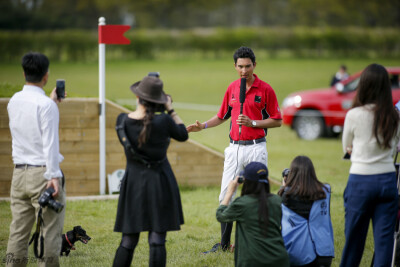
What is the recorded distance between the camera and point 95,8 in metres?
47.9

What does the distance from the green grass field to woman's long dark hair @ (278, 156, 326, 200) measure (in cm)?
114

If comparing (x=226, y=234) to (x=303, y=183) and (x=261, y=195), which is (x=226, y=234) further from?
(x=261, y=195)

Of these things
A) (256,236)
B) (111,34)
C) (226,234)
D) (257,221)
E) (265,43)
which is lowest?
(226,234)

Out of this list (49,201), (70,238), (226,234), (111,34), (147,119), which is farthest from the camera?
(111,34)

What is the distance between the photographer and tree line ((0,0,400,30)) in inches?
1928

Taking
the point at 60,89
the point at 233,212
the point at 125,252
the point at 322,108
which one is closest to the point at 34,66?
the point at 60,89

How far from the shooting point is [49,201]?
4344 mm

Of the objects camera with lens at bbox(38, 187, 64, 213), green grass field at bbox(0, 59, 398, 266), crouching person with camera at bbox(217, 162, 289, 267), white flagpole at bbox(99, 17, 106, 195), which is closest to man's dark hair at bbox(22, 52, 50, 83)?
camera with lens at bbox(38, 187, 64, 213)

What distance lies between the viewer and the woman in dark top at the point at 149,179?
453cm

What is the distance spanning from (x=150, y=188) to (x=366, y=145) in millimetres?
1780

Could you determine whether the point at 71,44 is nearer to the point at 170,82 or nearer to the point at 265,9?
the point at 170,82

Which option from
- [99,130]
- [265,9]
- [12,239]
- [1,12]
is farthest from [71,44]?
[12,239]

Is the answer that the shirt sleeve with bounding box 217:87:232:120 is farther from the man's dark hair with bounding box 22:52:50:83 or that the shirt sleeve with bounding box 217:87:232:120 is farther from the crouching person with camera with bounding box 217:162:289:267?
the man's dark hair with bounding box 22:52:50:83

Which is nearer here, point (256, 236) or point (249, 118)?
point (256, 236)
